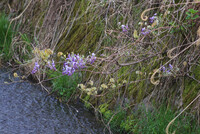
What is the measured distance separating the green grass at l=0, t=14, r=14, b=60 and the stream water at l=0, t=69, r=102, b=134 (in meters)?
0.82

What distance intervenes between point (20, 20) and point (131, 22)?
6.41 feet

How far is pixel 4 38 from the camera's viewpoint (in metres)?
3.85

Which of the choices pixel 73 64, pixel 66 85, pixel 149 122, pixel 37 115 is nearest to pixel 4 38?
pixel 66 85

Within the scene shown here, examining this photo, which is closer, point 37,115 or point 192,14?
point 192,14

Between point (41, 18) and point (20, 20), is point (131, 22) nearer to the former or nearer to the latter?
point (41, 18)

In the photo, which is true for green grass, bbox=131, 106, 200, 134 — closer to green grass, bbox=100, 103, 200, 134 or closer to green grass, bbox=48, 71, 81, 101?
green grass, bbox=100, 103, 200, 134

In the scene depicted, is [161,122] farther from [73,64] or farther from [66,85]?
[66,85]

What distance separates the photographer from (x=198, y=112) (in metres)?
1.92

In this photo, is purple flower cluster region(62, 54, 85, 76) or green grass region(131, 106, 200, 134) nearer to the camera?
green grass region(131, 106, 200, 134)

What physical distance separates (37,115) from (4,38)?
1.81 meters

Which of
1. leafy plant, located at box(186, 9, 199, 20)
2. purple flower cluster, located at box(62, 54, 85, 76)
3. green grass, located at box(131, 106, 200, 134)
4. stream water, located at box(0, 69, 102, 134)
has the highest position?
leafy plant, located at box(186, 9, 199, 20)

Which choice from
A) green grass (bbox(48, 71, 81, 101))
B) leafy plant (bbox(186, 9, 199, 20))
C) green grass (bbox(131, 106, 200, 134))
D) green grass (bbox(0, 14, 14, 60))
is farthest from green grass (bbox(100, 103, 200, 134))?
green grass (bbox(0, 14, 14, 60))

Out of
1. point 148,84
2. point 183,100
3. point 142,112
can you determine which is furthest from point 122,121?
point 183,100

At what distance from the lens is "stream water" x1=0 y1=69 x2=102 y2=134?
2156mm
